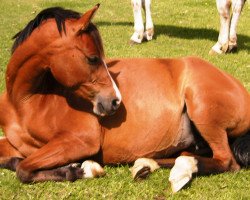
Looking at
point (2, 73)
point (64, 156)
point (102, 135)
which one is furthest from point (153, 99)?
point (2, 73)

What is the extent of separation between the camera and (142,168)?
13.9ft

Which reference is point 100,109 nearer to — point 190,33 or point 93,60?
point 93,60

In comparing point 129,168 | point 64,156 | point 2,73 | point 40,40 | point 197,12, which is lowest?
point 197,12

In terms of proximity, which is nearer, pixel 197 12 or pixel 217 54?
pixel 217 54

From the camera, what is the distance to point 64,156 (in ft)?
13.5

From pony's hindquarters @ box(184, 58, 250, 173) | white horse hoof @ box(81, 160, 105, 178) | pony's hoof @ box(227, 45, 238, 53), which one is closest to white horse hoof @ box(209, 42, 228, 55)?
pony's hoof @ box(227, 45, 238, 53)

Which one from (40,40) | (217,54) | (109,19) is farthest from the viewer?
(109,19)

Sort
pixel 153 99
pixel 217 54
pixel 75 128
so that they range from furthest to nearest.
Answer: pixel 217 54
pixel 153 99
pixel 75 128

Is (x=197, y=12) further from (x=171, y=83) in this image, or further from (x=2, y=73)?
(x=171, y=83)

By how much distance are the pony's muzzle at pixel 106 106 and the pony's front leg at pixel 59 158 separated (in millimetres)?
299

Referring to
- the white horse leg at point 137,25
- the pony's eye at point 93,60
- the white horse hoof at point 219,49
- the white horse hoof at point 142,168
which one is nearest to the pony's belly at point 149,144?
the white horse hoof at point 142,168

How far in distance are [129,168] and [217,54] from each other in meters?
5.71

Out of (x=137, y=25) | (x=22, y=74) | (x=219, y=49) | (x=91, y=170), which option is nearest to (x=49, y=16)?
(x=22, y=74)

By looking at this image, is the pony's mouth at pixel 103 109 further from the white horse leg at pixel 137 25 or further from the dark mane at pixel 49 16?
the white horse leg at pixel 137 25
